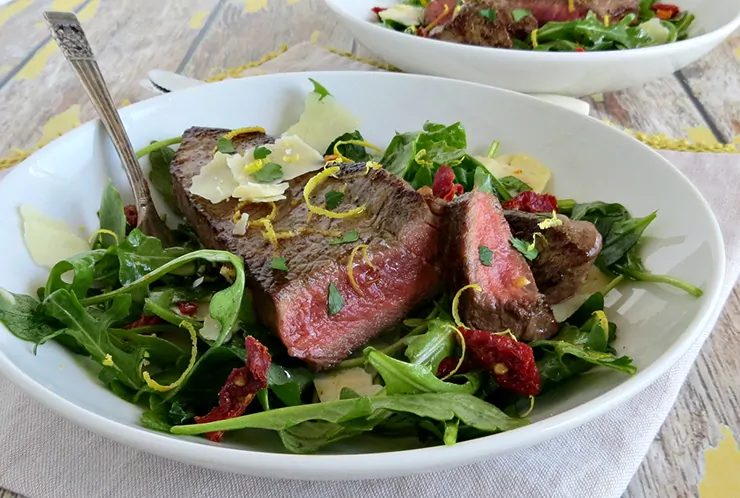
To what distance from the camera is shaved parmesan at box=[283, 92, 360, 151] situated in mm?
2344

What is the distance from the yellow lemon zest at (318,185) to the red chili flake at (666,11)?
2574 millimetres

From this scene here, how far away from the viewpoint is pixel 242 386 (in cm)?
145

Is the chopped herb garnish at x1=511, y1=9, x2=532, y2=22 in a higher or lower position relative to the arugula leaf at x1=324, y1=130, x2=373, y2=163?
higher

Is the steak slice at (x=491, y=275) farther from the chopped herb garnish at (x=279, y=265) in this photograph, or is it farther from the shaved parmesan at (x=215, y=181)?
the shaved parmesan at (x=215, y=181)

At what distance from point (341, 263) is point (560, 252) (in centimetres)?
61

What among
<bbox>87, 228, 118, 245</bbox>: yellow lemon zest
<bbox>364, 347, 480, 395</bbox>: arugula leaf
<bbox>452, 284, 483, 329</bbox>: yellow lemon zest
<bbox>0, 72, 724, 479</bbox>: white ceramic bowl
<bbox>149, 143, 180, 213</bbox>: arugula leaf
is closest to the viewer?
<bbox>0, 72, 724, 479</bbox>: white ceramic bowl

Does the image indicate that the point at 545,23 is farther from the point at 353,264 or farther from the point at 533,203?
the point at 353,264

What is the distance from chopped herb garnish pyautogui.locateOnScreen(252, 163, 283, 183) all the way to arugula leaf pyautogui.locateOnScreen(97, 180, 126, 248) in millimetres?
419

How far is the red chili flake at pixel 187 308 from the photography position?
174 cm

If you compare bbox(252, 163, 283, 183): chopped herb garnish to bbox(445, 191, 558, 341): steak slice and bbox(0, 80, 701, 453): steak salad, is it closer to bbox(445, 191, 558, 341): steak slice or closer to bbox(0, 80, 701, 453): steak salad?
bbox(0, 80, 701, 453): steak salad

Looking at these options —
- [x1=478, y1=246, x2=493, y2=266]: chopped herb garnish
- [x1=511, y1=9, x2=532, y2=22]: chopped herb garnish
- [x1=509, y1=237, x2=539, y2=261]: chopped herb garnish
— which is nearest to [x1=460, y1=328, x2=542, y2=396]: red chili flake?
[x1=478, y1=246, x2=493, y2=266]: chopped herb garnish

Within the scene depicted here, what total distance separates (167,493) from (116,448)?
0.67 feet

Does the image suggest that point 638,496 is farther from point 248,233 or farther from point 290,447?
point 248,233

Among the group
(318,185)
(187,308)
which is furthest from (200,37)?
(187,308)
